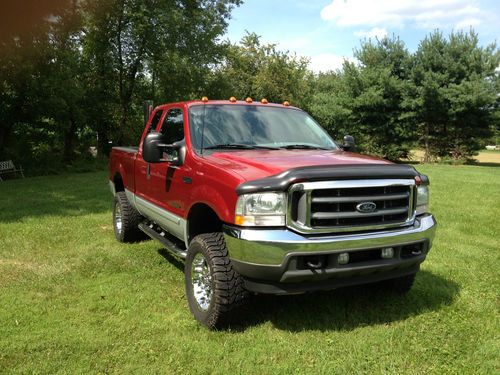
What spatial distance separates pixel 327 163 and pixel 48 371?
263cm

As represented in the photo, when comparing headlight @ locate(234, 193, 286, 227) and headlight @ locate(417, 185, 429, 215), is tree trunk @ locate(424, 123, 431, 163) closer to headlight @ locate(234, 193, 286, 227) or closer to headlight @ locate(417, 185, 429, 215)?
headlight @ locate(417, 185, 429, 215)

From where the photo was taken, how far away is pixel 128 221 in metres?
6.69

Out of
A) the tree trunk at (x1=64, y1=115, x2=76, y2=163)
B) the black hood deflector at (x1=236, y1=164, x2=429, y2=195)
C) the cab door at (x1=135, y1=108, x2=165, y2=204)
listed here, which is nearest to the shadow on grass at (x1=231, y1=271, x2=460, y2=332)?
the black hood deflector at (x1=236, y1=164, x2=429, y2=195)

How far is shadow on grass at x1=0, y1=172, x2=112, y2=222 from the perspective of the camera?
31.2 feet

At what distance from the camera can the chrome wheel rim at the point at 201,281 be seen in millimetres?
4105

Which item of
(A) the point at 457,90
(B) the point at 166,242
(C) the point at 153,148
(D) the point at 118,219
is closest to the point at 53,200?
(D) the point at 118,219

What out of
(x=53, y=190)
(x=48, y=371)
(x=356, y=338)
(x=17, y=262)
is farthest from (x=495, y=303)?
(x=53, y=190)

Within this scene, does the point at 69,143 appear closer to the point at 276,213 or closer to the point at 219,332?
the point at 219,332

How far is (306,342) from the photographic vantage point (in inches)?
149

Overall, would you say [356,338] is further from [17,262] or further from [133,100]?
[133,100]

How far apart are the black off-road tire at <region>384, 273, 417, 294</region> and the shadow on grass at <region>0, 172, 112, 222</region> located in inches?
264

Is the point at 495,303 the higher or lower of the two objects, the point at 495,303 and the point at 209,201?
the lower

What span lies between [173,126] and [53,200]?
7241mm

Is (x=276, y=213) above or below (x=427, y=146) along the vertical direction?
above
